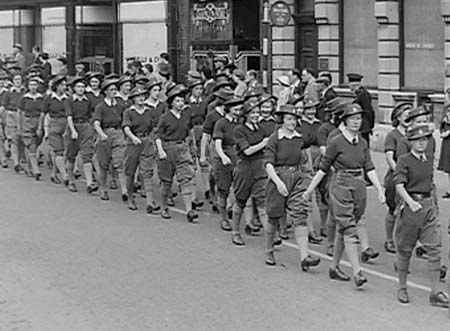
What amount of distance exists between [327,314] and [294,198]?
2.22 metres

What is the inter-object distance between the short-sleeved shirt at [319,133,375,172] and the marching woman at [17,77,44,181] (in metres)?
9.04

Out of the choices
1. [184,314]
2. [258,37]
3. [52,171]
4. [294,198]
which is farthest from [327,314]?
[258,37]

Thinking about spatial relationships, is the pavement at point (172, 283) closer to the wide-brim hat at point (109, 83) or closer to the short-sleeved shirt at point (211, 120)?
the short-sleeved shirt at point (211, 120)

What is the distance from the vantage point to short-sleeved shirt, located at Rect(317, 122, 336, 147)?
494 inches

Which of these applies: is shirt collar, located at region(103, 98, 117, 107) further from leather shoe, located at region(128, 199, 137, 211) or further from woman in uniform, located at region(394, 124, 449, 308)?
woman in uniform, located at region(394, 124, 449, 308)

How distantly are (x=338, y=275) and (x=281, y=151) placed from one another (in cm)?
151

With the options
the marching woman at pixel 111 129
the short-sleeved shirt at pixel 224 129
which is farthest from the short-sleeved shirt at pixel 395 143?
the marching woman at pixel 111 129

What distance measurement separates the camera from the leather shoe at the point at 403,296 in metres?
9.81

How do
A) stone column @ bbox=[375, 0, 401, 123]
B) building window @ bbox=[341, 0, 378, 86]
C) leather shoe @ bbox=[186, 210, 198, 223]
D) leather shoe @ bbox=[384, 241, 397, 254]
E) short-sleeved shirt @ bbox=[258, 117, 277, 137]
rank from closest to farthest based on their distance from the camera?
1. leather shoe @ bbox=[384, 241, 397, 254]
2. short-sleeved shirt @ bbox=[258, 117, 277, 137]
3. leather shoe @ bbox=[186, 210, 198, 223]
4. stone column @ bbox=[375, 0, 401, 123]
5. building window @ bbox=[341, 0, 378, 86]

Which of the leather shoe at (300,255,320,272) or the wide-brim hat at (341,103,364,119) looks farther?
the leather shoe at (300,255,320,272)

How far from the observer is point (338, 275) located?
35.6 ft

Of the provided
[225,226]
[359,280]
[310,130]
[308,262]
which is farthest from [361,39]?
[359,280]

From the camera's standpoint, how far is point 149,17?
33.5 metres

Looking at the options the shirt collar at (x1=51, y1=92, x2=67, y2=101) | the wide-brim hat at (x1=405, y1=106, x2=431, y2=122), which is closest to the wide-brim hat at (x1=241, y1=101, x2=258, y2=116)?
the wide-brim hat at (x1=405, y1=106, x2=431, y2=122)
